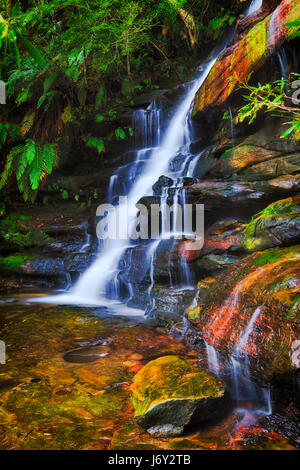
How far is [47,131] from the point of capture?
30.4ft

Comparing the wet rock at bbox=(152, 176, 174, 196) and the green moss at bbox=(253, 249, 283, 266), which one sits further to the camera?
the wet rock at bbox=(152, 176, 174, 196)

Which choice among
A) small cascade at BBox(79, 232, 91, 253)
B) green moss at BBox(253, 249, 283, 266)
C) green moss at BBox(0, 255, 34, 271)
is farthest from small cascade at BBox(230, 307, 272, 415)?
green moss at BBox(0, 255, 34, 271)

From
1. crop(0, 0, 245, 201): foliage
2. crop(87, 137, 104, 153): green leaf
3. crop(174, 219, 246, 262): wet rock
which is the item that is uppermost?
crop(0, 0, 245, 201): foliage

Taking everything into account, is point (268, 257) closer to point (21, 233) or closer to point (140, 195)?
point (140, 195)

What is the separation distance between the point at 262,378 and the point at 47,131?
371 inches

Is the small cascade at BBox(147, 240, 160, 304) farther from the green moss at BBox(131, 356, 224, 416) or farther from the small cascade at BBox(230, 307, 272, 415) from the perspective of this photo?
the green moss at BBox(131, 356, 224, 416)

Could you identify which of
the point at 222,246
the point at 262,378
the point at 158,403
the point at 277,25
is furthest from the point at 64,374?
the point at 277,25

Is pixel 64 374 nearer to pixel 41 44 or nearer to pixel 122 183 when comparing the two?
pixel 122 183

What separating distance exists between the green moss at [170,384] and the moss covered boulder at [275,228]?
2.22 metres

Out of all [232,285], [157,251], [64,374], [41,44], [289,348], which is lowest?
[64,374]

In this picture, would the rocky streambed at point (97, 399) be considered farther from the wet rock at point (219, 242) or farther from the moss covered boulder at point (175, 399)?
the wet rock at point (219, 242)

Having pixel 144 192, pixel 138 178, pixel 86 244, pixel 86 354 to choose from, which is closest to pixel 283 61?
pixel 144 192

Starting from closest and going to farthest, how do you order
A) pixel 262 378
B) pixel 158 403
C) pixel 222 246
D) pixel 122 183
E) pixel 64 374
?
pixel 158 403
pixel 262 378
pixel 64 374
pixel 222 246
pixel 122 183

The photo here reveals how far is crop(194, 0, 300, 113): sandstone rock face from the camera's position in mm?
4785
